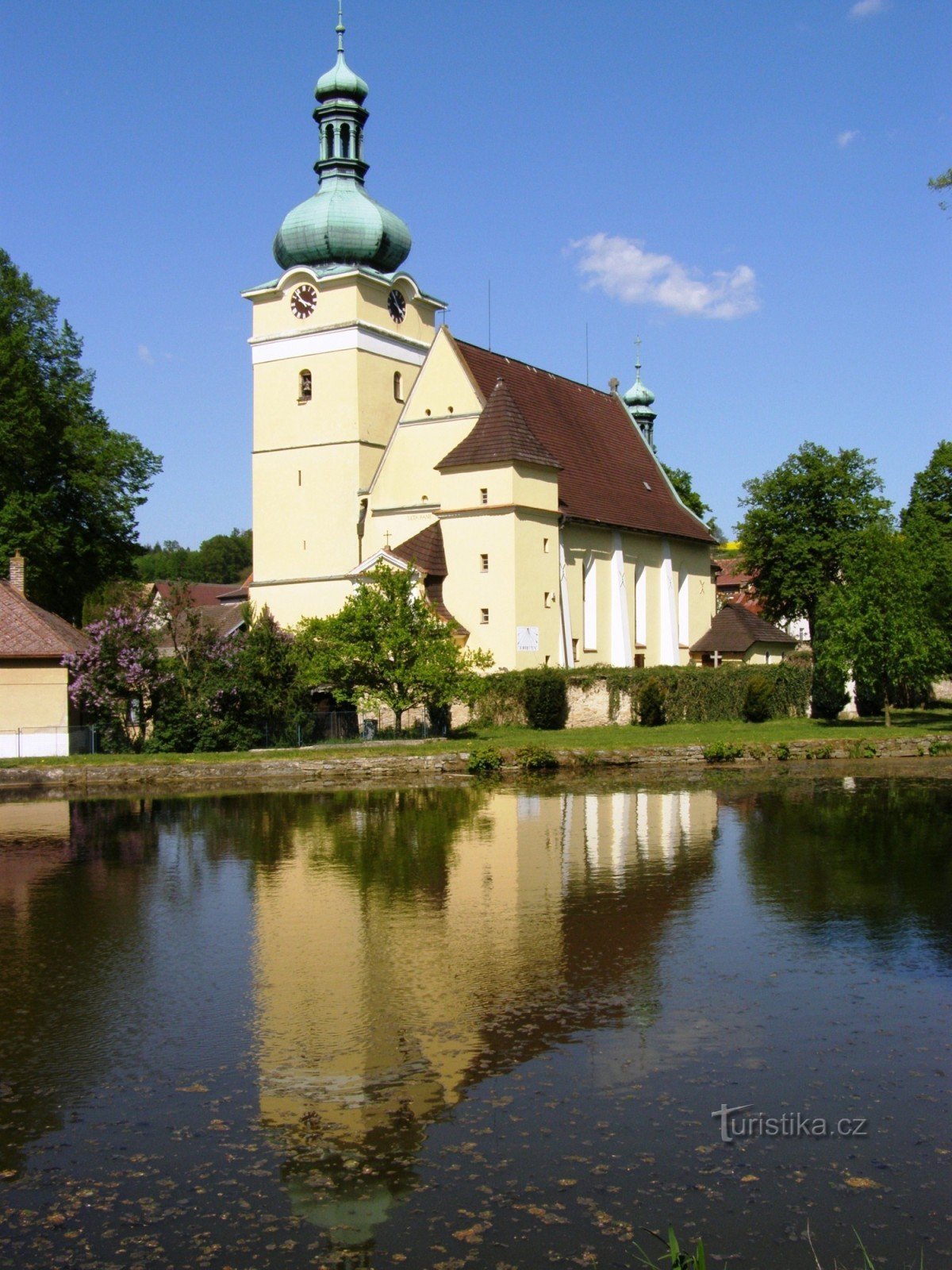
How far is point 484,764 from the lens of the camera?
107 ft

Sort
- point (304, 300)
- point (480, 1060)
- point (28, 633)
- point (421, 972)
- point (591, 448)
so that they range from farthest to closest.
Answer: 1. point (591, 448)
2. point (304, 300)
3. point (28, 633)
4. point (421, 972)
5. point (480, 1060)

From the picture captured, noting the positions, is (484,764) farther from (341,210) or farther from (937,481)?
(937,481)

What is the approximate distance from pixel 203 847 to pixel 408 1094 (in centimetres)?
1244

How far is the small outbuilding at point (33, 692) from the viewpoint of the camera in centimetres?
3722

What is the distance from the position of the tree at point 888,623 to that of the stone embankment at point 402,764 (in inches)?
168

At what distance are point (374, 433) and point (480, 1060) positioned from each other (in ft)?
149

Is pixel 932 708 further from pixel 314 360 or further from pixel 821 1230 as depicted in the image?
pixel 821 1230

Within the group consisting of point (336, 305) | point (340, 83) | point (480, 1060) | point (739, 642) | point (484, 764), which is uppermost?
point (340, 83)

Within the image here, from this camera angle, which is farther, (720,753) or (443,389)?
(443,389)

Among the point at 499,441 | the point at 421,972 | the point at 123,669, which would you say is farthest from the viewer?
the point at 499,441

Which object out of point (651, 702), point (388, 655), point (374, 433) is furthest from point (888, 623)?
point (374, 433)

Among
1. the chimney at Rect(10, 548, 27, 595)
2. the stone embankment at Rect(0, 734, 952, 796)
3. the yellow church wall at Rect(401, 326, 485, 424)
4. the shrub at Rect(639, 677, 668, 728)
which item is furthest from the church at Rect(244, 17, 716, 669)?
the stone embankment at Rect(0, 734, 952, 796)

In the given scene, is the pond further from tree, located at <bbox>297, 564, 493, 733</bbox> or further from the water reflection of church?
tree, located at <bbox>297, 564, 493, 733</bbox>

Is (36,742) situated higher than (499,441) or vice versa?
(499,441)
